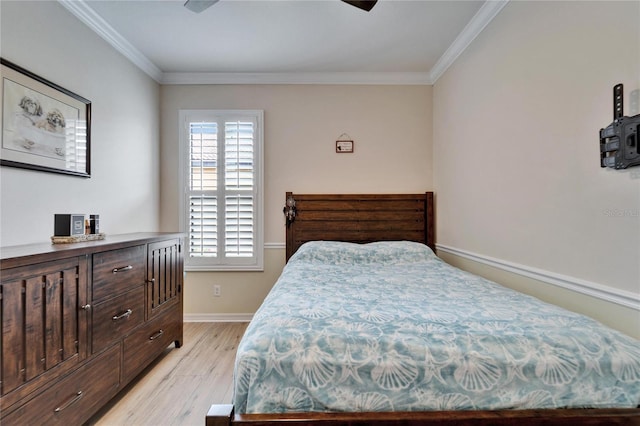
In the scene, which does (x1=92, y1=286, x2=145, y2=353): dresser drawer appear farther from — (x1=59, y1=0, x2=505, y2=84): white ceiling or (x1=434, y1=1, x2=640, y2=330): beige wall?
(x1=434, y1=1, x2=640, y2=330): beige wall

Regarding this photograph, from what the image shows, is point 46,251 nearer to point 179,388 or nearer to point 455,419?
point 179,388

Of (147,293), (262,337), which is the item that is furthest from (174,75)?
(262,337)

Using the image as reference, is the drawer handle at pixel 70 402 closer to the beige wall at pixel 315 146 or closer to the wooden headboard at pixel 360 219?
the beige wall at pixel 315 146

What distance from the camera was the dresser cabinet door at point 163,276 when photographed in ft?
7.22

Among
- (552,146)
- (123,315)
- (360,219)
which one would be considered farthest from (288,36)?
(123,315)

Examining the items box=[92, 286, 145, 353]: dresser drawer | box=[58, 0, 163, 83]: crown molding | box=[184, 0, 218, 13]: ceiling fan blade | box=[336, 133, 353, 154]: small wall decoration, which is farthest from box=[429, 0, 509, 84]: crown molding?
box=[92, 286, 145, 353]: dresser drawer

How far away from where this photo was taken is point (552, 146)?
1668 millimetres

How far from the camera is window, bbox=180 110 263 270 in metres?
3.33

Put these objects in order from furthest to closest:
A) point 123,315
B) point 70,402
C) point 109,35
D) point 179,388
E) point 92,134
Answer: point 109,35 → point 92,134 → point 179,388 → point 123,315 → point 70,402

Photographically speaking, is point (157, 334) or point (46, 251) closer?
point (46, 251)

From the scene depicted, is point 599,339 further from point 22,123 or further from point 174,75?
point 174,75

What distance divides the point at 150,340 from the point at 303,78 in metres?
2.84

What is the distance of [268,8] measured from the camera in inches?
87.7

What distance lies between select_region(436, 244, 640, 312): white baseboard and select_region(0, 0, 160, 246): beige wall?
298 centimetres
